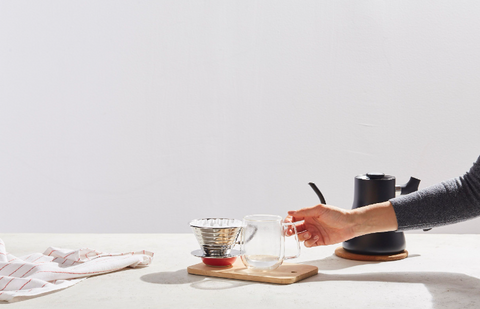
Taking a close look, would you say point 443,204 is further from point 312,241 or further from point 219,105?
point 219,105

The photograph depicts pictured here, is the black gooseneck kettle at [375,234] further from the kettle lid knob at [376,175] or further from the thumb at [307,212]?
the thumb at [307,212]

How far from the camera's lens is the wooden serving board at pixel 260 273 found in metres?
0.94

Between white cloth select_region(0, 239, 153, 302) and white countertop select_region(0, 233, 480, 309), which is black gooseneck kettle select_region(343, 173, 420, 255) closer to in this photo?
white countertop select_region(0, 233, 480, 309)

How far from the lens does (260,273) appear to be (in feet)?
3.19

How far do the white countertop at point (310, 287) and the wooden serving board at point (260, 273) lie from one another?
1cm

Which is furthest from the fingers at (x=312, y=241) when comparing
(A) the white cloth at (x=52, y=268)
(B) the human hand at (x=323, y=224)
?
(A) the white cloth at (x=52, y=268)

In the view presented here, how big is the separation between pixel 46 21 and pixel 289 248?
189 centimetres

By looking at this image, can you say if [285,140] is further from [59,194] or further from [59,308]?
[59,308]

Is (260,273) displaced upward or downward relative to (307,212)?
downward

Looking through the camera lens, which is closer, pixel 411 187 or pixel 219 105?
pixel 411 187

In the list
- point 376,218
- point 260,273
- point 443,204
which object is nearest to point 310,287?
point 260,273

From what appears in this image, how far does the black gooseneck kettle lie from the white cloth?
51cm

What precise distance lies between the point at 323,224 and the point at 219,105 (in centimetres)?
137

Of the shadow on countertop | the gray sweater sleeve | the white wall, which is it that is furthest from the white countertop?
the white wall
